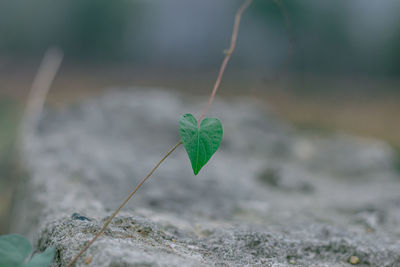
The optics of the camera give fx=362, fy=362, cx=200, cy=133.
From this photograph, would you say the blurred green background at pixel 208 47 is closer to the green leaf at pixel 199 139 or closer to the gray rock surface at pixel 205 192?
the gray rock surface at pixel 205 192

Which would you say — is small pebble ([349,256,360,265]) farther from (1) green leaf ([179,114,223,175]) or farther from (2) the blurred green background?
(2) the blurred green background

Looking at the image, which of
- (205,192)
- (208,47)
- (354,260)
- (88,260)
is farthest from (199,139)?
(208,47)

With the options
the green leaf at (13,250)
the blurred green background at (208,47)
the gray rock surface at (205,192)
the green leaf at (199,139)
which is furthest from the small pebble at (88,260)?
the blurred green background at (208,47)

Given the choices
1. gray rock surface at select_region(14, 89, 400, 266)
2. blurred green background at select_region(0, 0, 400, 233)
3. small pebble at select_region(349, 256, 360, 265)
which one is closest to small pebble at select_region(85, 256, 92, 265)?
gray rock surface at select_region(14, 89, 400, 266)

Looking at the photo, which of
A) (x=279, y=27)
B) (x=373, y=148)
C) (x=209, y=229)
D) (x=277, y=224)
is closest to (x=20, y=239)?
(x=209, y=229)

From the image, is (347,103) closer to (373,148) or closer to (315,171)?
(373,148)
